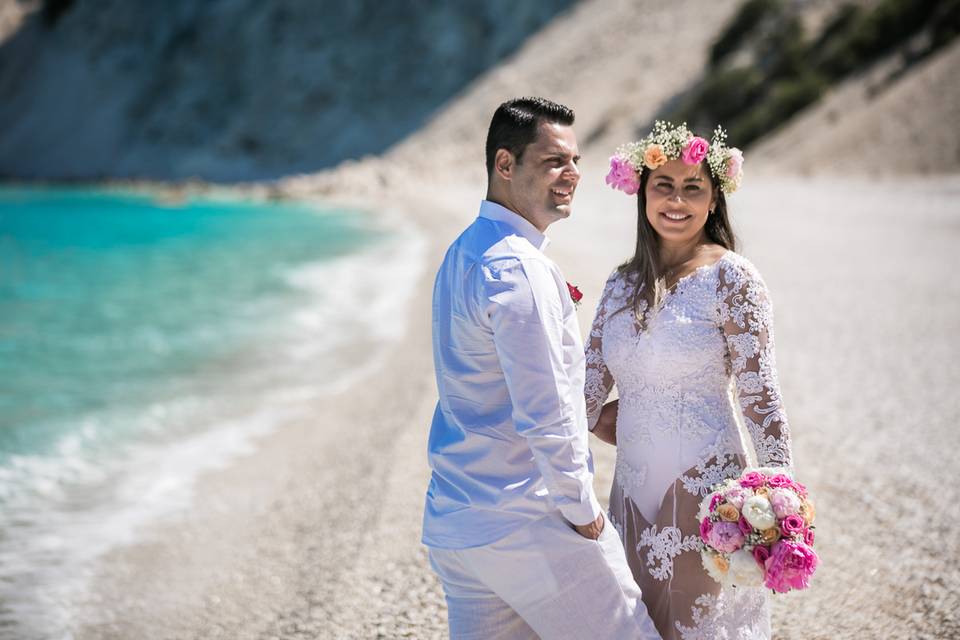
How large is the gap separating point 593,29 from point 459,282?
64.7m

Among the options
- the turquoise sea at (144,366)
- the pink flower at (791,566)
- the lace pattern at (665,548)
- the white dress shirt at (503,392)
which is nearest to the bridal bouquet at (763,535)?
the pink flower at (791,566)

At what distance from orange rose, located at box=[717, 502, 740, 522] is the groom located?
34 cm

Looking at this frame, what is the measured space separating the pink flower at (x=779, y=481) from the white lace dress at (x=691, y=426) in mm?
220

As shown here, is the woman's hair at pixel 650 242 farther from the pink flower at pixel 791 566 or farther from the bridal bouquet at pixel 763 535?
the pink flower at pixel 791 566

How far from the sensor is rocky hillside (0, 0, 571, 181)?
70938 mm

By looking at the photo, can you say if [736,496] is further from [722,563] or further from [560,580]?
[560,580]

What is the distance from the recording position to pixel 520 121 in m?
2.61

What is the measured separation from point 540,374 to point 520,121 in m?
0.79

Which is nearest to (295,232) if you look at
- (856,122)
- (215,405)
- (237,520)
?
(856,122)

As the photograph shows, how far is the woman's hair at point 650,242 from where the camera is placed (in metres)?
3.17

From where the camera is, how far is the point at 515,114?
2.62 metres

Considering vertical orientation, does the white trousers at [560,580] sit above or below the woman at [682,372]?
below

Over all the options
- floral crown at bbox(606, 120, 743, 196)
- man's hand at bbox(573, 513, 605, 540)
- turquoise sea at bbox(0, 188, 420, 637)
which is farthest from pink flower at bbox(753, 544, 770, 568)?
turquoise sea at bbox(0, 188, 420, 637)

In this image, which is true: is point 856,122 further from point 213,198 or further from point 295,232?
point 213,198
